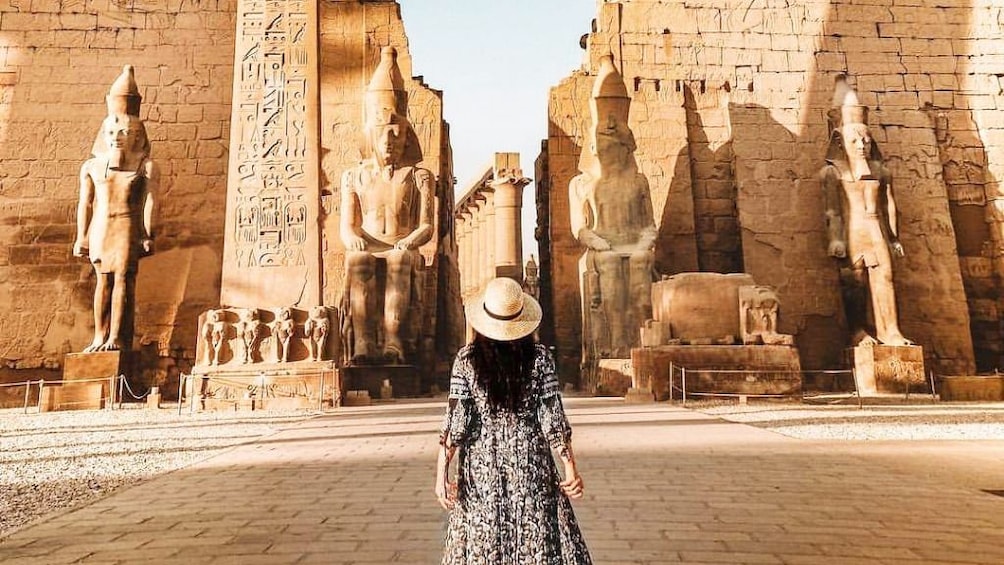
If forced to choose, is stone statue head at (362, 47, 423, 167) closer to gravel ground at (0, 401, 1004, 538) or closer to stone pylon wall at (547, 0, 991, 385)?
stone pylon wall at (547, 0, 991, 385)

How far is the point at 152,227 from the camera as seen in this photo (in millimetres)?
9422

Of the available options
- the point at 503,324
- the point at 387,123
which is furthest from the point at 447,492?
the point at 387,123

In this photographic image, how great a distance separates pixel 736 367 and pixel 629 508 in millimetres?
5293

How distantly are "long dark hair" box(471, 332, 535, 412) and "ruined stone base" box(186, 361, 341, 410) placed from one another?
6114mm

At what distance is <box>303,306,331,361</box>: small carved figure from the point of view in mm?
7723

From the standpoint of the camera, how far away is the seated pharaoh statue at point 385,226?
9.51 metres

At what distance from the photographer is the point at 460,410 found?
1.75m

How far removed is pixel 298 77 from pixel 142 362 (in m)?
5.64

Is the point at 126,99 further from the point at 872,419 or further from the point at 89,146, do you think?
the point at 872,419

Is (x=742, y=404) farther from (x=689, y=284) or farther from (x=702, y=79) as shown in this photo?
(x=702, y=79)

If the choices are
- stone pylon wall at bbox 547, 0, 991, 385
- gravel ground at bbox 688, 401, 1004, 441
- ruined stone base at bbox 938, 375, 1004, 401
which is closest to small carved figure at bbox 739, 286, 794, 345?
gravel ground at bbox 688, 401, 1004, 441

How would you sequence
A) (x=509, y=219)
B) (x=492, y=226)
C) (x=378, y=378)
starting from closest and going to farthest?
(x=378, y=378)
(x=509, y=219)
(x=492, y=226)

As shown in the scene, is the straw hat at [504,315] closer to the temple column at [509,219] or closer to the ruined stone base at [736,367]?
the ruined stone base at [736,367]

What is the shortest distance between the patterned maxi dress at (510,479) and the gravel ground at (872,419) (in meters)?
3.77
